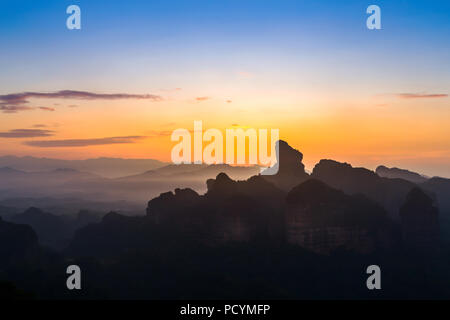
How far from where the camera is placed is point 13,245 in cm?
12888

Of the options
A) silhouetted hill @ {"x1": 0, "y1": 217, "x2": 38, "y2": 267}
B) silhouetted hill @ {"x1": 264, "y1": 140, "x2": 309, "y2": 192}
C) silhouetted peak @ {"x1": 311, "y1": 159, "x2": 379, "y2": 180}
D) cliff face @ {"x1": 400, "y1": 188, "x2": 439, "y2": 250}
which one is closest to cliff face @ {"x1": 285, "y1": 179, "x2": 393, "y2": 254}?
cliff face @ {"x1": 400, "y1": 188, "x2": 439, "y2": 250}

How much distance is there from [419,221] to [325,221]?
31.7 meters

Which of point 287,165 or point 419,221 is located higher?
point 287,165

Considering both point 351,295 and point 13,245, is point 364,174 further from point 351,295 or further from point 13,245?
point 13,245

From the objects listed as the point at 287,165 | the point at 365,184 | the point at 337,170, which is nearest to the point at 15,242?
the point at 287,165

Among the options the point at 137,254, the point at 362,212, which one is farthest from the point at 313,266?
the point at 137,254

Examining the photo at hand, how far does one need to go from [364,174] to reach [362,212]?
4677 centimetres

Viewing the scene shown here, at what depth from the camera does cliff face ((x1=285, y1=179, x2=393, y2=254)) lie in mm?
122875

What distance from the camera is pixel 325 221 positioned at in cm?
12406

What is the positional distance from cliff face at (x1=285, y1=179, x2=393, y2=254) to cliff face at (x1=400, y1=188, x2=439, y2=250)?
13.8 m

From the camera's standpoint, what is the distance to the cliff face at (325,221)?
122875mm

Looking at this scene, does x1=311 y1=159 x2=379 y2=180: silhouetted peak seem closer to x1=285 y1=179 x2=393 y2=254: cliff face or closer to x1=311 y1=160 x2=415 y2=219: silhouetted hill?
x1=311 y1=160 x2=415 y2=219: silhouetted hill

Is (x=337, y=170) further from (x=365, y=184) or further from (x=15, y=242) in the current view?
(x=15, y=242)

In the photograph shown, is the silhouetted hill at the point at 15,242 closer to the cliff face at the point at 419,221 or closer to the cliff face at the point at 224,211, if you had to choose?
the cliff face at the point at 224,211
